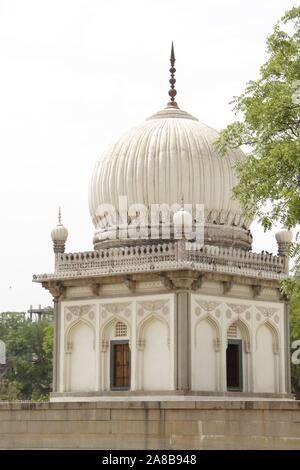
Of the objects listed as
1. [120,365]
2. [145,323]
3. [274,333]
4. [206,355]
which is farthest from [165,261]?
[274,333]

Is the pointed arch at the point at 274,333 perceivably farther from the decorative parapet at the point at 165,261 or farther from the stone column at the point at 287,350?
the decorative parapet at the point at 165,261

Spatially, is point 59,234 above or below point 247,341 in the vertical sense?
above

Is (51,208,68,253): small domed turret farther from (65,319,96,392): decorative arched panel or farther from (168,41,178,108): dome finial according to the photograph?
(168,41,178,108): dome finial

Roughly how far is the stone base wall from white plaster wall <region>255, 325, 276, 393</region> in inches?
330

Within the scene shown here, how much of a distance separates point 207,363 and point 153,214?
435cm

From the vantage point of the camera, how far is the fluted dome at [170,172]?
103ft

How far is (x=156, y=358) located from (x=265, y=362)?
11.8 ft

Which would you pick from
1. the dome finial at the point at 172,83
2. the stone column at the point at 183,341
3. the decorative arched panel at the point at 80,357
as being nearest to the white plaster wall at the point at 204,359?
the stone column at the point at 183,341

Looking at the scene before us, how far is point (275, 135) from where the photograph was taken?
21.7m

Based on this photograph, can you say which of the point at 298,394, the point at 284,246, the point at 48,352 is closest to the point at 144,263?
the point at 284,246

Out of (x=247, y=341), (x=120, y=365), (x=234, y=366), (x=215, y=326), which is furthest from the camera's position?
(x=247, y=341)

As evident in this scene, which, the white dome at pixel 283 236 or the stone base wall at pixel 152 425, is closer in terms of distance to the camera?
the stone base wall at pixel 152 425

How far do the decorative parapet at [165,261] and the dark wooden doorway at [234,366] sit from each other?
1947 mm

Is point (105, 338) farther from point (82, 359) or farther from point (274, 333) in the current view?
point (274, 333)
